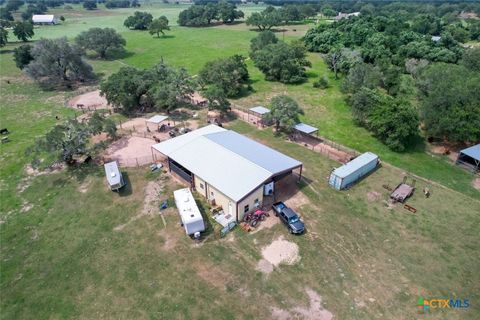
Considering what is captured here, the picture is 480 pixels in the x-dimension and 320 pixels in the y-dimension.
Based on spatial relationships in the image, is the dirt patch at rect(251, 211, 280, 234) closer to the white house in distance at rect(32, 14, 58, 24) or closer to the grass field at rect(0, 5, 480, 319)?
the grass field at rect(0, 5, 480, 319)

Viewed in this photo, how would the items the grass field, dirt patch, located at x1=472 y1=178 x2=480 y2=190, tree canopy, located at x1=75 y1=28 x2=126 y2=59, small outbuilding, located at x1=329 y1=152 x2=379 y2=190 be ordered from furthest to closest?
tree canopy, located at x1=75 y1=28 x2=126 y2=59
dirt patch, located at x1=472 y1=178 x2=480 y2=190
small outbuilding, located at x1=329 y1=152 x2=379 y2=190
the grass field

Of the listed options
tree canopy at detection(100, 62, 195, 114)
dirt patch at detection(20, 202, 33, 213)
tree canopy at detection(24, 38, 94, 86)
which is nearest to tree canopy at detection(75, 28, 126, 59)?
tree canopy at detection(24, 38, 94, 86)

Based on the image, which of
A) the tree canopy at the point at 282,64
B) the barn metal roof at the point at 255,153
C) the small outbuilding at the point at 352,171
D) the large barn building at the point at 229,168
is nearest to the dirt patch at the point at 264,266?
the large barn building at the point at 229,168

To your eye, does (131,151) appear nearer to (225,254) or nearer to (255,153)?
(255,153)

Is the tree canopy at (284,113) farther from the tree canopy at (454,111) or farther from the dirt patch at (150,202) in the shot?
the dirt patch at (150,202)

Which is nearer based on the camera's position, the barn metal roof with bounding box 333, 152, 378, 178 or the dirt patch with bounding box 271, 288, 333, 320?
the dirt patch with bounding box 271, 288, 333, 320

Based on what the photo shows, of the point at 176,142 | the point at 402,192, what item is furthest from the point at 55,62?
the point at 402,192
